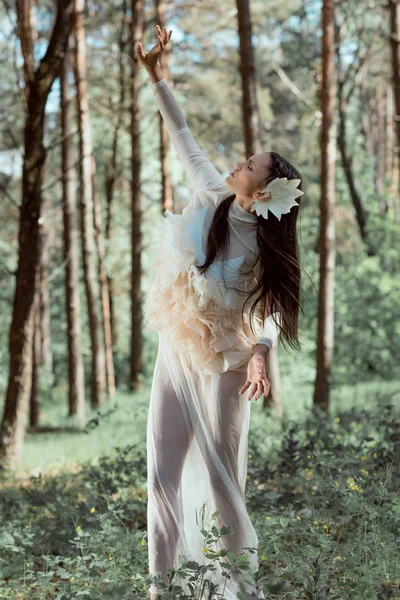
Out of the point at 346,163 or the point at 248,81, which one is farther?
the point at 346,163

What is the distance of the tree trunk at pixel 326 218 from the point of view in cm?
1019

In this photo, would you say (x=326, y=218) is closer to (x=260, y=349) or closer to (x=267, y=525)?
(x=267, y=525)

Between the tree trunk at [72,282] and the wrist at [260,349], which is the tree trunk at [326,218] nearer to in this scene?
the tree trunk at [72,282]

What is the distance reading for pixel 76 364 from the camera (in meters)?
13.6

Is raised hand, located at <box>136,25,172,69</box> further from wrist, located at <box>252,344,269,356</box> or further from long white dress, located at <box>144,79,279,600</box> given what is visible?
wrist, located at <box>252,344,269,356</box>

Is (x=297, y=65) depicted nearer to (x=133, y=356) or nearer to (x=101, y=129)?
(x=101, y=129)

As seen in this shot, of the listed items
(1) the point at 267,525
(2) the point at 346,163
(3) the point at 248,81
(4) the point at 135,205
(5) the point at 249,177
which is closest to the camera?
(5) the point at 249,177

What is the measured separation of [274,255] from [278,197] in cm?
29

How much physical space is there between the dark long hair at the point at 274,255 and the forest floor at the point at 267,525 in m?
1.11

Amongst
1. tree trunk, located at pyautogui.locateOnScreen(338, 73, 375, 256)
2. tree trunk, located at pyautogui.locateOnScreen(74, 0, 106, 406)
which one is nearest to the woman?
tree trunk, located at pyautogui.locateOnScreen(74, 0, 106, 406)

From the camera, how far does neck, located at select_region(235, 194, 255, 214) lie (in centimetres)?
363

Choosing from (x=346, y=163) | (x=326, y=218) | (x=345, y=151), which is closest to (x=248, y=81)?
(x=326, y=218)

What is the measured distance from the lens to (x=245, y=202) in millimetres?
3656

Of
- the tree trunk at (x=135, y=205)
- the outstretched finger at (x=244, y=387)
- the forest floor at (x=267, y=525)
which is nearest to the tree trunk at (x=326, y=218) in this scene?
the forest floor at (x=267, y=525)
